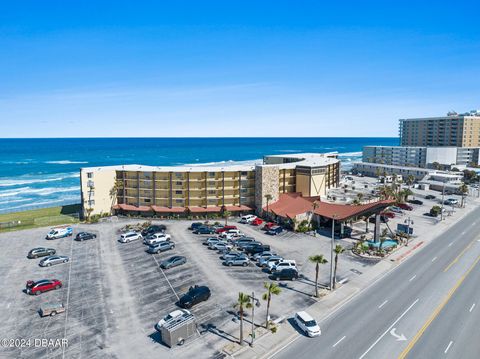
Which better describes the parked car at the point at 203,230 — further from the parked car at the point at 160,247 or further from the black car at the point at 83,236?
the black car at the point at 83,236

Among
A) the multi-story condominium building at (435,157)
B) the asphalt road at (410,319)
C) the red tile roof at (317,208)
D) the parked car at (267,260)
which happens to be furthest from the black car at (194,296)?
the multi-story condominium building at (435,157)

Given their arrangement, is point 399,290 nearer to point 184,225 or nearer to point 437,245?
point 437,245

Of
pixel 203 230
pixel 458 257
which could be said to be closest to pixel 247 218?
pixel 203 230

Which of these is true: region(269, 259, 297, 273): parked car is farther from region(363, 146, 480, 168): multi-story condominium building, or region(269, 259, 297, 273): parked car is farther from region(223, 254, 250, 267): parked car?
region(363, 146, 480, 168): multi-story condominium building

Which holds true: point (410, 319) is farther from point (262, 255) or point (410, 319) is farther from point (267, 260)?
point (262, 255)

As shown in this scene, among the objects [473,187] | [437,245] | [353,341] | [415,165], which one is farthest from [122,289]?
[415,165]

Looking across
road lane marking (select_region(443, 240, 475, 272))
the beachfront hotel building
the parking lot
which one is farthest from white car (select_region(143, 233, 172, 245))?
road lane marking (select_region(443, 240, 475, 272))
